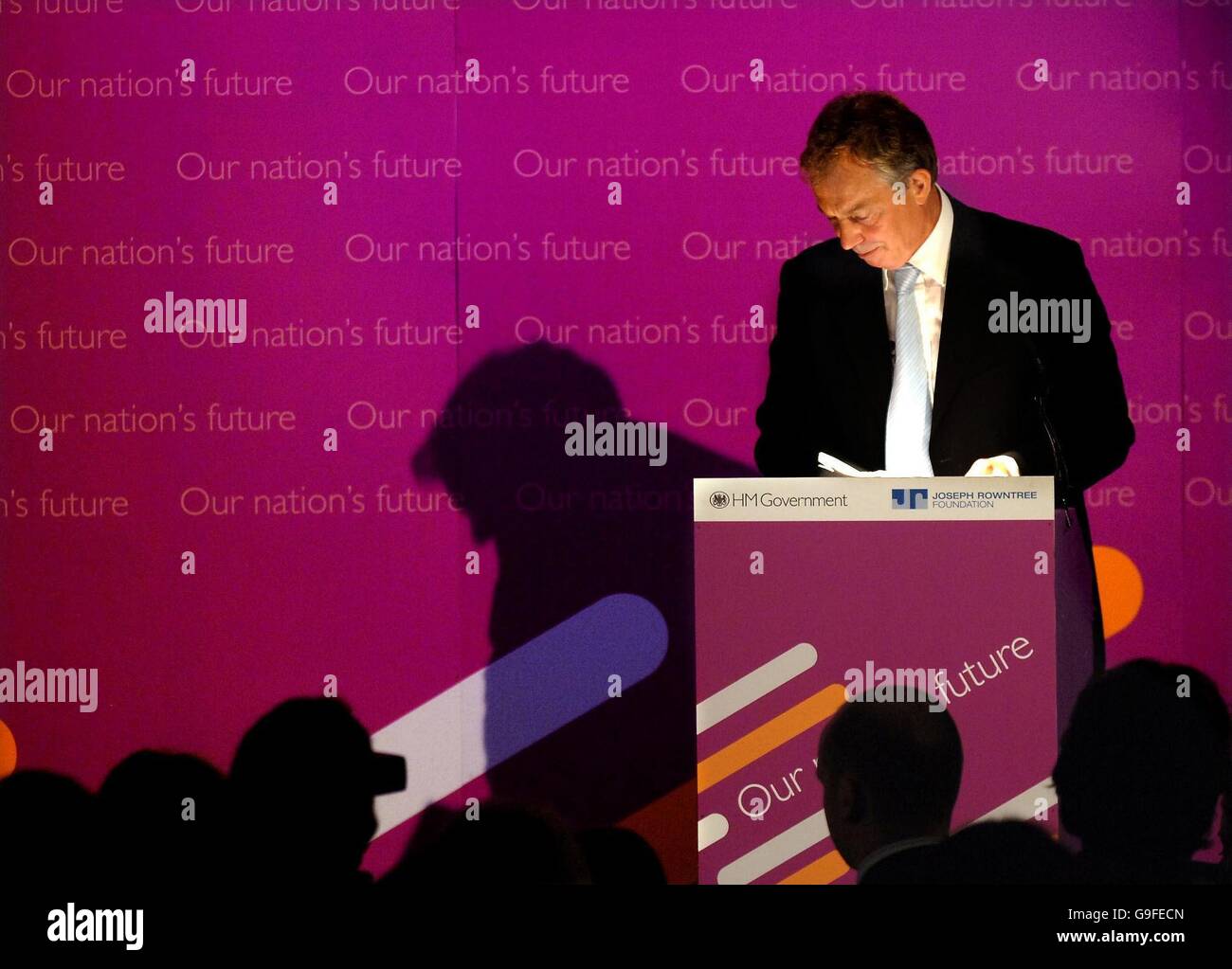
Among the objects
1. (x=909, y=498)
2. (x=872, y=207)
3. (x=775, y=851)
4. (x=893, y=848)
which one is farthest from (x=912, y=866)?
(x=872, y=207)

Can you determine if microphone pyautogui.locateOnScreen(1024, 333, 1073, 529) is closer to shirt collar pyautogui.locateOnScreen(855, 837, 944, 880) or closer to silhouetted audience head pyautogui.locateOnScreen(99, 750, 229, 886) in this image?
shirt collar pyautogui.locateOnScreen(855, 837, 944, 880)

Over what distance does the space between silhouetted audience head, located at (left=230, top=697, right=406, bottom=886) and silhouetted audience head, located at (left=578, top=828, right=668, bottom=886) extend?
52 centimetres

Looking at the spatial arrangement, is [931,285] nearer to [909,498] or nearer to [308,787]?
[909,498]

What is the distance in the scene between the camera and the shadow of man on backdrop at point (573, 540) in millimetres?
2936

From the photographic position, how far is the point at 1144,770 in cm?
289

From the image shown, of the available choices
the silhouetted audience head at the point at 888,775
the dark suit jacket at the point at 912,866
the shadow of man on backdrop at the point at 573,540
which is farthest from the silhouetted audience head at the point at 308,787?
the dark suit jacket at the point at 912,866

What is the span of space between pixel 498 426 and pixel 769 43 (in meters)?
1.20

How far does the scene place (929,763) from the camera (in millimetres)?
2928

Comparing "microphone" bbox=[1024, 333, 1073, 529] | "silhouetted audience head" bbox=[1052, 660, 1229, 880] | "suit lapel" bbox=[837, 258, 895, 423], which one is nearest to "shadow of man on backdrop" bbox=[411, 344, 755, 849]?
"suit lapel" bbox=[837, 258, 895, 423]

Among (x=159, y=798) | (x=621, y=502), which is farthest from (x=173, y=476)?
(x=621, y=502)

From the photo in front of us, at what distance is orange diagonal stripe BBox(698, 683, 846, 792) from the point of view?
293 centimetres

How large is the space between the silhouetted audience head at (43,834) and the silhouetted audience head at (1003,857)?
2.21 m

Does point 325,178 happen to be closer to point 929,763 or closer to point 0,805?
point 0,805

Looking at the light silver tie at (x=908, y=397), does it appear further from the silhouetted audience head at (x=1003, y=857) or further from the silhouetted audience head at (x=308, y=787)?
the silhouetted audience head at (x=308, y=787)
